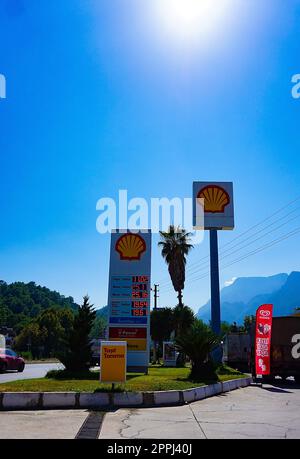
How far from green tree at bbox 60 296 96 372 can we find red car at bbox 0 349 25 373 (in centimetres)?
493

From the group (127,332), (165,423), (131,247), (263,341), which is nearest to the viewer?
(165,423)

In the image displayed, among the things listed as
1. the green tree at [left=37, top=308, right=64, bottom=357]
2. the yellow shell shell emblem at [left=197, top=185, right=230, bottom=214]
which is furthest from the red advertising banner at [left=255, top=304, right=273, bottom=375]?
the green tree at [left=37, top=308, right=64, bottom=357]

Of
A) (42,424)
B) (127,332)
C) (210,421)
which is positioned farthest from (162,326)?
(42,424)

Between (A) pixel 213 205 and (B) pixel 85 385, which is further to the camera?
(A) pixel 213 205

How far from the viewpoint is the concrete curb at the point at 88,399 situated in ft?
36.0

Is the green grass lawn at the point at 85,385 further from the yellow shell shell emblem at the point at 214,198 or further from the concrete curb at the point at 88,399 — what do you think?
the yellow shell shell emblem at the point at 214,198

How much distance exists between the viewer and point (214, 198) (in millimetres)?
30203

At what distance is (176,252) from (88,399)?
3656cm

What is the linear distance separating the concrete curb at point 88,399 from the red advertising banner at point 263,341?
326 inches

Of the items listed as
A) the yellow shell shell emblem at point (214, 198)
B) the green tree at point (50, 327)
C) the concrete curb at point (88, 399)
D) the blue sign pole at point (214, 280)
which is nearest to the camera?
the concrete curb at point (88, 399)

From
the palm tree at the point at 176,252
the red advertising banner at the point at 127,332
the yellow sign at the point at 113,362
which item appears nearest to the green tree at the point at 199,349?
the yellow sign at the point at 113,362

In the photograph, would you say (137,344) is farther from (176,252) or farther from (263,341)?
(176,252)
